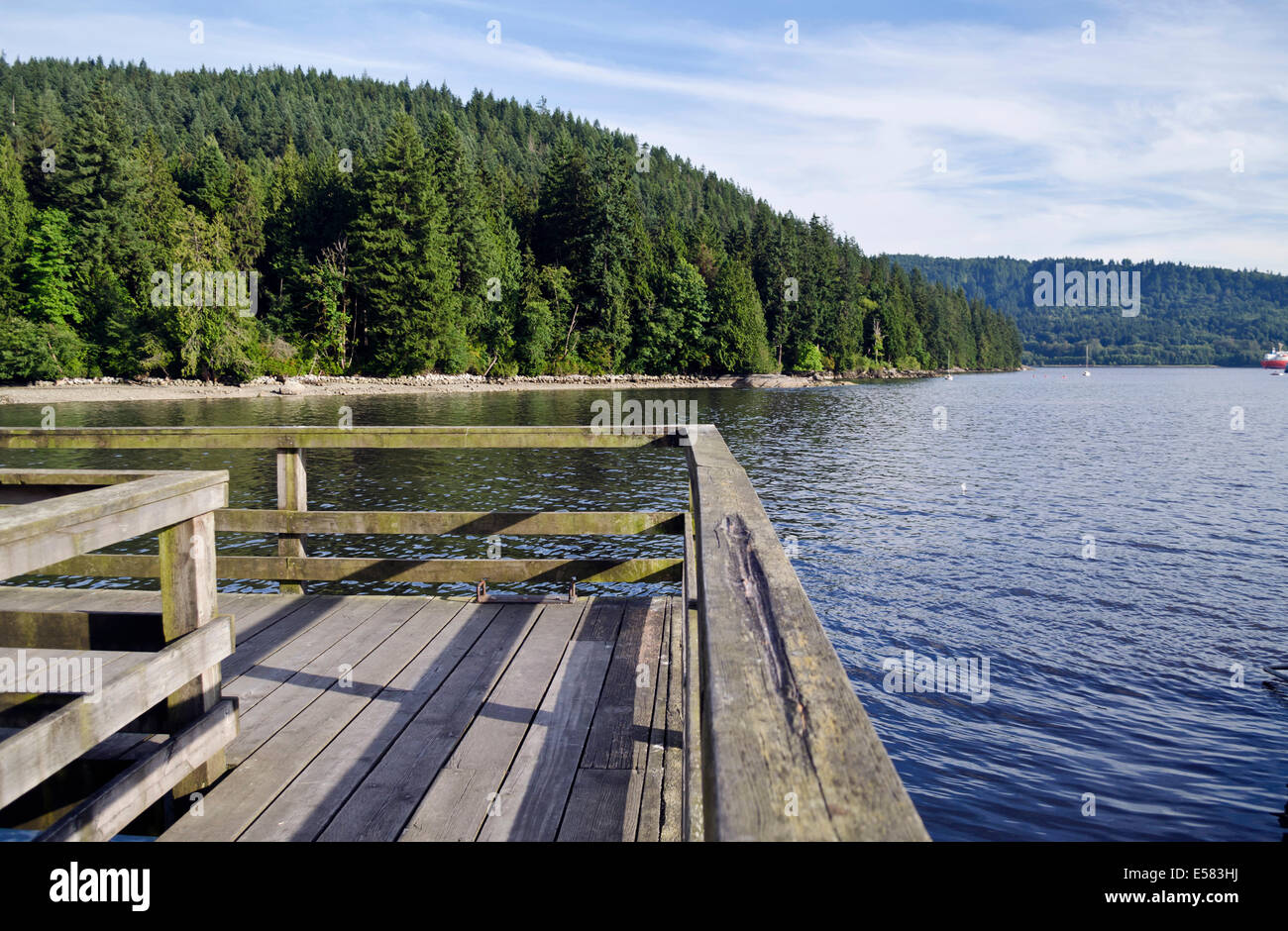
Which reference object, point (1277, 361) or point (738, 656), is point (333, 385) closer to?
point (738, 656)

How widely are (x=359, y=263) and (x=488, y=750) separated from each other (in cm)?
7880

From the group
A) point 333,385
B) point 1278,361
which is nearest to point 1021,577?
point 333,385

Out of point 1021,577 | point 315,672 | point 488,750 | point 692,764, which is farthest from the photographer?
point 1021,577

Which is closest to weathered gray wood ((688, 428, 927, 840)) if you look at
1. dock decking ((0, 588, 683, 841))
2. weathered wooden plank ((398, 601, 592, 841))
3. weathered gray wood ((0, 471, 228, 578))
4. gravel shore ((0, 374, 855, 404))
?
dock decking ((0, 588, 683, 841))

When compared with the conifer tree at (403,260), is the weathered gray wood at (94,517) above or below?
below

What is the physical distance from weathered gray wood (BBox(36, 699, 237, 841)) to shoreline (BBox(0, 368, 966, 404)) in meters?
64.9

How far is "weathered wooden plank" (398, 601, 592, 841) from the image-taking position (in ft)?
10.8

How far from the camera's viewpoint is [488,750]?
12.9 ft

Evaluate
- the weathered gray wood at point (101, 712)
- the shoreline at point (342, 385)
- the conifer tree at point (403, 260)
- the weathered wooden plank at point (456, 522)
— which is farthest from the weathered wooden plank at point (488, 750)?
the conifer tree at point (403, 260)

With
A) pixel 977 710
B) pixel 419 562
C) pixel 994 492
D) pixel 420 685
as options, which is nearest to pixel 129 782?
pixel 420 685

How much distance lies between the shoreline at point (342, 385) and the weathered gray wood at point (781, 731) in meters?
67.4

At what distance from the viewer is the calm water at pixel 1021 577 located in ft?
28.1

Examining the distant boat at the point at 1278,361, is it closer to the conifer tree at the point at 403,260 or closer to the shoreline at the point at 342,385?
the shoreline at the point at 342,385

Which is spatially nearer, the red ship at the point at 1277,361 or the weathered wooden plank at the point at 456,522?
the weathered wooden plank at the point at 456,522
